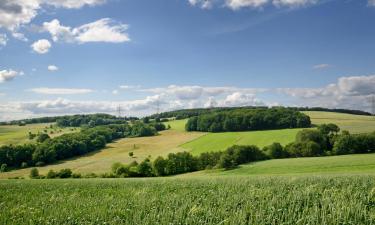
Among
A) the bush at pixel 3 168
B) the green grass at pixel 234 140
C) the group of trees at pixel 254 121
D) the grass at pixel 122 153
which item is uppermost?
the group of trees at pixel 254 121

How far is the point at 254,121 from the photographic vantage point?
132 meters

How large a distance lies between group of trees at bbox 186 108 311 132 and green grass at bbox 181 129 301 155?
11.1 meters

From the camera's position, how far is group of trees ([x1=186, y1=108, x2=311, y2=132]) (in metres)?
129

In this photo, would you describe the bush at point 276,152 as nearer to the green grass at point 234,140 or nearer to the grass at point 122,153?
the green grass at point 234,140

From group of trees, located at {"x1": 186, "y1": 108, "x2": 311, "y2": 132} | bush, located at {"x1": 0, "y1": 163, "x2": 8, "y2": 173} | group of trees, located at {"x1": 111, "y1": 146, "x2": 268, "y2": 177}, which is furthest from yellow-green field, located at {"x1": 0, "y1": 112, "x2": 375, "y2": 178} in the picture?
group of trees, located at {"x1": 111, "y1": 146, "x2": 268, "y2": 177}

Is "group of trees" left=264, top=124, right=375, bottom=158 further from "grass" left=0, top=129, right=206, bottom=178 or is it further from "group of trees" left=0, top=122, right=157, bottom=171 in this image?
"group of trees" left=0, top=122, right=157, bottom=171

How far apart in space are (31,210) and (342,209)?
9.21m

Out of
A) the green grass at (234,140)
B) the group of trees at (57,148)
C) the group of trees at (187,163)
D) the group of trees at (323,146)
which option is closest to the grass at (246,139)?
the green grass at (234,140)

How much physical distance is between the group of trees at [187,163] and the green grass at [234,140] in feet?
34.3

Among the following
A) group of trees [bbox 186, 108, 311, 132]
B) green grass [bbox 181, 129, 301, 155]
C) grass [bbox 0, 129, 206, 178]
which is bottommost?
grass [bbox 0, 129, 206, 178]

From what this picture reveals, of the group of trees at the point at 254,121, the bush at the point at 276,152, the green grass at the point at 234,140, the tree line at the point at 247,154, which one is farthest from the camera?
the group of trees at the point at 254,121

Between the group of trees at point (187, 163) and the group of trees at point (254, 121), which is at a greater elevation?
the group of trees at point (254, 121)

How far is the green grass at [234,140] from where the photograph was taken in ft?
333

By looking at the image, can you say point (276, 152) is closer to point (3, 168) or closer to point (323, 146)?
point (323, 146)
